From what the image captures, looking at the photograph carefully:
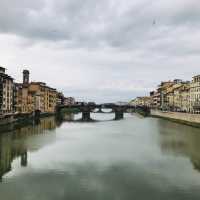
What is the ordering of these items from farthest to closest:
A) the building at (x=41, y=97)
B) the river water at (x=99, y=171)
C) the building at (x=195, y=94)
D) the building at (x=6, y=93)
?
1. the building at (x=41, y=97)
2. the building at (x=195, y=94)
3. the building at (x=6, y=93)
4. the river water at (x=99, y=171)

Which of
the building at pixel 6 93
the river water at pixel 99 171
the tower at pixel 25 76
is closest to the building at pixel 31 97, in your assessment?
the tower at pixel 25 76

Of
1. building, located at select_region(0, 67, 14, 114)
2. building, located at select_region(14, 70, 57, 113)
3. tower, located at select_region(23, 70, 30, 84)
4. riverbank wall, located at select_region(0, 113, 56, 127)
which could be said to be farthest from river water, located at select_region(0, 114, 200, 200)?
tower, located at select_region(23, 70, 30, 84)

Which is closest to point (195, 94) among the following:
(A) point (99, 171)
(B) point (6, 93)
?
→ (B) point (6, 93)

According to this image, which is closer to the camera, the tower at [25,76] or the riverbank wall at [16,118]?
the riverbank wall at [16,118]

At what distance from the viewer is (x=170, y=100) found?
160m

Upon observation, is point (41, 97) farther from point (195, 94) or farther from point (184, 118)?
point (184, 118)

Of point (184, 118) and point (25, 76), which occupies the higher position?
point (25, 76)

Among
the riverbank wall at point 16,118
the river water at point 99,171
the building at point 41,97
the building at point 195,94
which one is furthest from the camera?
the building at point 41,97

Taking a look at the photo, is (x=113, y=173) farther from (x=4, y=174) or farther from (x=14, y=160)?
(x=14, y=160)

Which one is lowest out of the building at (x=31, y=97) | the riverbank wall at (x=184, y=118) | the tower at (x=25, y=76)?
the riverbank wall at (x=184, y=118)

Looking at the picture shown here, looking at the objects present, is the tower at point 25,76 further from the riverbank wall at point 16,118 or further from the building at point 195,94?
the building at point 195,94

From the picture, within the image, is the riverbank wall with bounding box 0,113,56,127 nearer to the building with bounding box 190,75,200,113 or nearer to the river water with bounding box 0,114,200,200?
the river water with bounding box 0,114,200,200

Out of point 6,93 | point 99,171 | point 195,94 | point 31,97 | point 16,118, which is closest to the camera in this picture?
point 99,171

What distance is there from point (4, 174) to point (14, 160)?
662 cm
